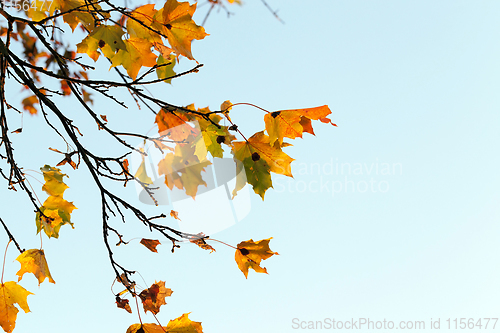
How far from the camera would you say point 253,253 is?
1386 millimetres

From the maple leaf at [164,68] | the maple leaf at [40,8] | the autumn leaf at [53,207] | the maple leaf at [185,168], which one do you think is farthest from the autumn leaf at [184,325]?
the maple leaf at [40,8]

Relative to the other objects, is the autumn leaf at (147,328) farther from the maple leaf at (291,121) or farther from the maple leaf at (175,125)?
the maple leaf at (291,121)

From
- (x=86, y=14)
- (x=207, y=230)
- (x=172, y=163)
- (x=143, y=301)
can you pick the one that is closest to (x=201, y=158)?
(x=172, y=163)

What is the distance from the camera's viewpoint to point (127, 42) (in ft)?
4.71

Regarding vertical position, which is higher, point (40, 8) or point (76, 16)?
point (40, 8)

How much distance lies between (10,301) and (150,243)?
24.6 inches

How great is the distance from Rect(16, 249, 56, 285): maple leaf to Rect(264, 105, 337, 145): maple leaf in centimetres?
113

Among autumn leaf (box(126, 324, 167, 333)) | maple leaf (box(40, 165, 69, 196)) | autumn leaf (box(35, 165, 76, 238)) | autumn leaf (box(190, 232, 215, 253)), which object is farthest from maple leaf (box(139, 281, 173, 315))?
maple leaf (box(40, 165, 69, 196))

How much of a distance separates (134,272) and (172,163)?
535mm

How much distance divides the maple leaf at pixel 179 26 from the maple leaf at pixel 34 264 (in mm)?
1054

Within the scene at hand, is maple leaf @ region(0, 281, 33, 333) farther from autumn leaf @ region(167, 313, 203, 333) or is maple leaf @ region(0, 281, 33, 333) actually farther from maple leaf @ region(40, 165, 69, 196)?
autumn leaf @ region(167, 313, 203, 333)

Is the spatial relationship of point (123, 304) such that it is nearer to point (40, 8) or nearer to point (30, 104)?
point (40, 8)

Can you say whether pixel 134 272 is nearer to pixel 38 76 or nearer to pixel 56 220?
pixel 56 220

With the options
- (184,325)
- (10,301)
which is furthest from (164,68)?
(10,301)
